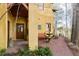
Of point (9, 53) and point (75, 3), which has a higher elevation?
point (75, 3)

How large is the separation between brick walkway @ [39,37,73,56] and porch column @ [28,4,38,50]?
0.20ft

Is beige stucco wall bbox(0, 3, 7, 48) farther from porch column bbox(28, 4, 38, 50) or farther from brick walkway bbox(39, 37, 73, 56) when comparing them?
brick walkway bbox(39, 37, 73, 56)

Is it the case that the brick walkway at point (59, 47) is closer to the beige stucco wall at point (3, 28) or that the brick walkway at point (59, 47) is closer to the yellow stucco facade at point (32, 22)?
the yellow stucco facade at point (32, 22)

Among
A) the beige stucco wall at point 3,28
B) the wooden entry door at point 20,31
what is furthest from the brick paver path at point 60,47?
the beige stucco wall at point 3,28

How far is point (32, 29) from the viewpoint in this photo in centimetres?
192

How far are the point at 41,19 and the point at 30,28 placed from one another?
13 cm

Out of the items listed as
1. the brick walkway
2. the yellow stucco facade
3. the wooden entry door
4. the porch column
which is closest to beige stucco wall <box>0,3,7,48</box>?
the yellow stucco facade

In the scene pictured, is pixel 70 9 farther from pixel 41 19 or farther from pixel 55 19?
pixel 41 19

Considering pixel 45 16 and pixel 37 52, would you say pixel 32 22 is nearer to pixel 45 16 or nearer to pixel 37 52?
pixel 45 16

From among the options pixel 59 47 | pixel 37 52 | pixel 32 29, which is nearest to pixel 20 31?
pixel 32 29

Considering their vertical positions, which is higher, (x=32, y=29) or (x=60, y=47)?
(x=32, y=29)

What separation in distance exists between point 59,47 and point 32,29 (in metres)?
0.30

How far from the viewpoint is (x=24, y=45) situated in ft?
6.34

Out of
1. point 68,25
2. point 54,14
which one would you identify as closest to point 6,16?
point 54,14
